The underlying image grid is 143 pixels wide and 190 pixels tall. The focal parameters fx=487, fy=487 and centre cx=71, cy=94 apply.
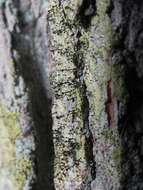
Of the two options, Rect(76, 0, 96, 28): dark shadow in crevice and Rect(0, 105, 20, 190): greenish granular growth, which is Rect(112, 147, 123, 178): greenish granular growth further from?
Rect(0, 105, 20, 190): greenish granular growth

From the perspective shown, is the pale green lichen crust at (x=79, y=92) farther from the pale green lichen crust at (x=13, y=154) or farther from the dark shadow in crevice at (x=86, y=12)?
the pale green lichen crust at (x=13, y=154)

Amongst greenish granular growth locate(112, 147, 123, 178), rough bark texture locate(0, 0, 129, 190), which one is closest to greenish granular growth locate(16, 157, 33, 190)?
rough bark texture locate(0, 0, 129, 190)

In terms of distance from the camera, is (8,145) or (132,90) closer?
(132,90)

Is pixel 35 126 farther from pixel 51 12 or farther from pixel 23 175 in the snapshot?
pixel 51 12

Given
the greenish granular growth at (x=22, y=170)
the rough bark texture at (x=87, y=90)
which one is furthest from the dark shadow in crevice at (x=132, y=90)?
the greenish granular growth at (x=22, y=170)

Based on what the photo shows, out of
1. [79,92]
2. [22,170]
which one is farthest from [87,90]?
[22,170]

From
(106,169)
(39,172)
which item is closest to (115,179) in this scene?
(106,169)

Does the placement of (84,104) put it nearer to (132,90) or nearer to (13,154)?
(132,90)

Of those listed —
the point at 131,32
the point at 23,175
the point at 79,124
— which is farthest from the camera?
the point at 23,175
